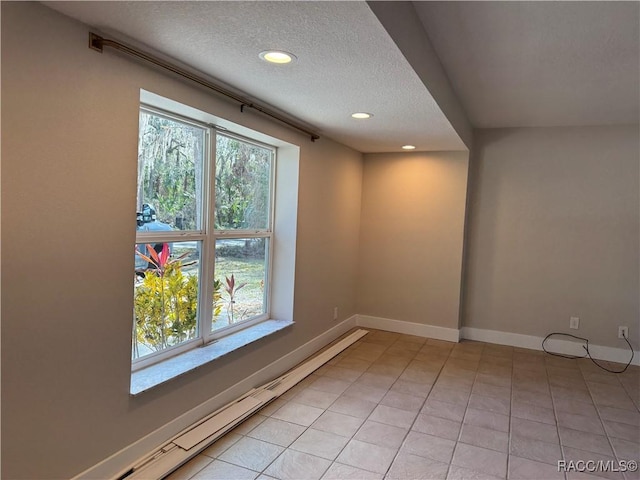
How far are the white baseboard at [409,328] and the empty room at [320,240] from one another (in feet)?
0.08

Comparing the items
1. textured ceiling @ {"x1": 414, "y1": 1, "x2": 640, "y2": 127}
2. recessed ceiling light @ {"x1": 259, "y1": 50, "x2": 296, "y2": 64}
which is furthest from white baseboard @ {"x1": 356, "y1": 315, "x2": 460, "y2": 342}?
recessed ceiling light @ {"x1": 259, "y1": 50, "x2": 296, "y2": 64}

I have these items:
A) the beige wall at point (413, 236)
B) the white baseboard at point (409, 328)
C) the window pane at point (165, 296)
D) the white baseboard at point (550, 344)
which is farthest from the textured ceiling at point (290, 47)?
the white baseboard at point (550, 344)

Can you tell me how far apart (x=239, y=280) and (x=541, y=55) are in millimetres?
2498

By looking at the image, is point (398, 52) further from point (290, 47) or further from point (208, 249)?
point (208, 249)

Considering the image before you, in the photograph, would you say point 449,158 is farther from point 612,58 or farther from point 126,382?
point 126,382

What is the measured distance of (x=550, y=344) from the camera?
4.33 metres

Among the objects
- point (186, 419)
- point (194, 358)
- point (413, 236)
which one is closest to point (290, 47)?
point (194, 358)

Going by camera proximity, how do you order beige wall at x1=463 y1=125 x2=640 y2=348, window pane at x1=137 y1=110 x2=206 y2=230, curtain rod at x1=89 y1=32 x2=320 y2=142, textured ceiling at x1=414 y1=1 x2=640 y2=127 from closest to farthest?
curtain rod at x1=89 y1=32 x2=320 y2=142 → textured ceiling at x1=414 y1=1 x2=640 y2=127 → window pane at x1=137 y1=110 x2=206 y2=230 → beige wall at x1=463 y1=125 x2=640 y2=348

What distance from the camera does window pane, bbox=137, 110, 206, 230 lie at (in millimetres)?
2325

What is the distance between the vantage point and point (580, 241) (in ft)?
13.8

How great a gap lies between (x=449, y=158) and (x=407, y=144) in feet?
2.04

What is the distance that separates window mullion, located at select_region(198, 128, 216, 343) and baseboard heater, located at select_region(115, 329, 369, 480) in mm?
513

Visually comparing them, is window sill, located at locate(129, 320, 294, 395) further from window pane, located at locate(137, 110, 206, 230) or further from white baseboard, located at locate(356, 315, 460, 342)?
white baseboard, located at locate(356, 315, 460, 342)

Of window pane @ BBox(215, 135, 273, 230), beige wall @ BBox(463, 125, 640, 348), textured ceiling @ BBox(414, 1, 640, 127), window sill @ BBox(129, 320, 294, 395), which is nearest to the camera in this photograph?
textured ceiling @ BBox(414, 1, 640, 127)
